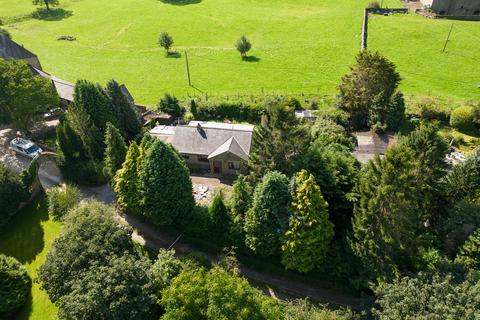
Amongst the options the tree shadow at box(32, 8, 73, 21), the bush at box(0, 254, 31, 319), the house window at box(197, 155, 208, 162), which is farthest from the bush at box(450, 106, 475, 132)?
the tree shadow at box(32, 8, 73, 21)

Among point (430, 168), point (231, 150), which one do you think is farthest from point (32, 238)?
point (430, 168)

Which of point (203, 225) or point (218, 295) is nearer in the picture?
point (218, 295)

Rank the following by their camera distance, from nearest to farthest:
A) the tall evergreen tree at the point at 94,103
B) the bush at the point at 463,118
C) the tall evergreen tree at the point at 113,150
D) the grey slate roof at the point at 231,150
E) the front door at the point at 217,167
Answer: the tall evergreen tree at the point at 113,150, the grey slate roof at the point at 231,150, the front door at the point at 217,167, the tall evergreen tree at the point at 94,103, the bush at the point at 463,118

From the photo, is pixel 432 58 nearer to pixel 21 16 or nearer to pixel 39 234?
pixel 39 234

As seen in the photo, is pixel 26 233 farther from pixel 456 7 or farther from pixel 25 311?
pixel 456 7

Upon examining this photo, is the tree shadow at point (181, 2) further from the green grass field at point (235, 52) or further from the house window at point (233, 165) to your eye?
the house window at point (233, 165)

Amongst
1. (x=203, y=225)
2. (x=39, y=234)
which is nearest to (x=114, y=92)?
(x=39, y=234)

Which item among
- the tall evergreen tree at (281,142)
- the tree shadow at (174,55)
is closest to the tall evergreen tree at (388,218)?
the tall evergreen tree at (281,142)
